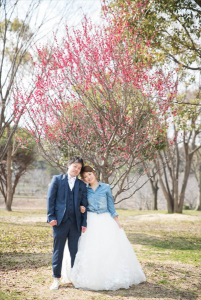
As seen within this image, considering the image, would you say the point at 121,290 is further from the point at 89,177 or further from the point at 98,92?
the point at 98,92

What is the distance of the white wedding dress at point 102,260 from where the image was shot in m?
3.61

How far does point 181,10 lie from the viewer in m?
7.15

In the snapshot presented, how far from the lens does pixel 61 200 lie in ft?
12.4

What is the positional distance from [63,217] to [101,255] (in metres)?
0.65

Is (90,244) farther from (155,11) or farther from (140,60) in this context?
(155,11)

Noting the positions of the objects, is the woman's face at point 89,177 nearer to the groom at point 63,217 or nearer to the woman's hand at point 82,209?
the groom at point 63,217

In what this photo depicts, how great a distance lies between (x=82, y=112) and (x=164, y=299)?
368 centimetres

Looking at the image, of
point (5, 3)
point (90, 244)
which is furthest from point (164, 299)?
point (5, 3)

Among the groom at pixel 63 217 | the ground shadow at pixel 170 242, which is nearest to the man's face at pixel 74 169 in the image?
the groom at pixel 63 217

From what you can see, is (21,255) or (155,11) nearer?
(21,255)

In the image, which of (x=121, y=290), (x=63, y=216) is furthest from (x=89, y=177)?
(x=121, y=290)

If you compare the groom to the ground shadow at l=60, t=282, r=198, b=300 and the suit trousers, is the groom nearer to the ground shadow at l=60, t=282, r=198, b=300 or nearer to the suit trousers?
the suit trousers

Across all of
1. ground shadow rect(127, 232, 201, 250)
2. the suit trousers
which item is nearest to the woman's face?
the suit trousers

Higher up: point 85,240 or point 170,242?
point 85,240
